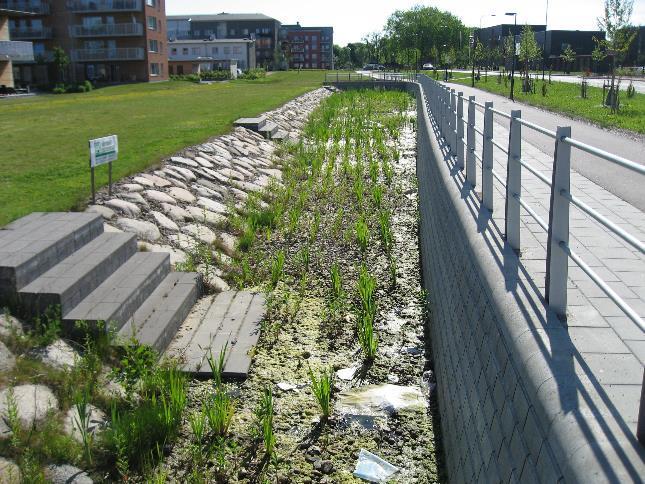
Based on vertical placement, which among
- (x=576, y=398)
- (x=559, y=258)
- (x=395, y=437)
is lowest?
(x=395, y=437)

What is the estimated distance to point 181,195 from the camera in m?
11.1

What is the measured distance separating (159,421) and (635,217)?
206 inches

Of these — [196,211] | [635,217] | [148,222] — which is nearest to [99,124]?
[196,211]

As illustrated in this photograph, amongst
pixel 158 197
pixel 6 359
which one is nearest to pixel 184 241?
pixel 158 197

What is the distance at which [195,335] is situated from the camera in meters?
7.24

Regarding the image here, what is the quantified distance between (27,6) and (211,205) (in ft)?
221

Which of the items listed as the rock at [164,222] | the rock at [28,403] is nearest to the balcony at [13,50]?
the rock at [164,222]

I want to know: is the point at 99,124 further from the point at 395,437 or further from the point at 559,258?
the point at 559,258

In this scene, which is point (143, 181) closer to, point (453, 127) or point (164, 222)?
point (164, 222)

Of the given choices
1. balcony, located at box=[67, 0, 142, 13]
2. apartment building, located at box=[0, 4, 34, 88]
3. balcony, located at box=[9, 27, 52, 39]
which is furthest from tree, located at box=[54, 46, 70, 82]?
apartment building, located at box=[0, 4, 34, 88]

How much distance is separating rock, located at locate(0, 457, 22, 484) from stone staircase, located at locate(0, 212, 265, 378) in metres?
1.77

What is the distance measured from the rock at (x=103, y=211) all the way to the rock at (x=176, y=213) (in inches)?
45.1

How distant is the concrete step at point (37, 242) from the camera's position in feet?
19.7

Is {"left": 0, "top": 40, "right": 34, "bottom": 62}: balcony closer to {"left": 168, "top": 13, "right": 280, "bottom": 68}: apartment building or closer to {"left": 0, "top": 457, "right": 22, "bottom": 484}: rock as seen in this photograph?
{"left": 0, "top": 457, "right": 22, "bottom": 484}: rock
